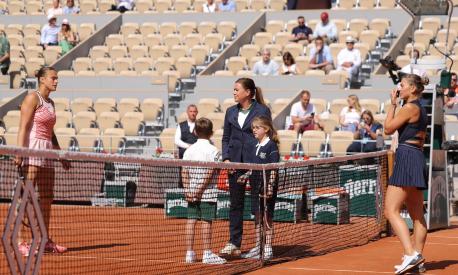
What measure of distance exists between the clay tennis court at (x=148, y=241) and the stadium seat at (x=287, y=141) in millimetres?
4452

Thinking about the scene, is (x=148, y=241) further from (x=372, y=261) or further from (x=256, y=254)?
(x=372, y=261)

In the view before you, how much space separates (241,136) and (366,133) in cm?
803

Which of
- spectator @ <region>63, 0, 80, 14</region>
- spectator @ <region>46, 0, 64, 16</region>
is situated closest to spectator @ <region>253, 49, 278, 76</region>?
spectator @ <region>46, 0, 64, 16</region>

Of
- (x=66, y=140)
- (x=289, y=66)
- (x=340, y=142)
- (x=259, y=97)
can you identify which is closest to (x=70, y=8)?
(x=289, y=66)

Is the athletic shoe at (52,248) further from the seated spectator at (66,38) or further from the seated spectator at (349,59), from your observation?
the seated spectator at (66,38)

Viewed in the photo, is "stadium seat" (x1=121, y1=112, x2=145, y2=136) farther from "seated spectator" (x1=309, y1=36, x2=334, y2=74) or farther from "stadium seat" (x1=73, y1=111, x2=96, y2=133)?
"seated spectator" (x1=309, y1=36, x2=334, y2=74)

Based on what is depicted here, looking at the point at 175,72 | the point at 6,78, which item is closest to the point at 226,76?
the point at 175,72

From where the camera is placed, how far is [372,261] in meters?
12.6

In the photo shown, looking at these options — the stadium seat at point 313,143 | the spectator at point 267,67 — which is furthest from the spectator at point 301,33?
the stadium seat at point 313,143

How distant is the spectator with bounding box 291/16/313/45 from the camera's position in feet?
86.1

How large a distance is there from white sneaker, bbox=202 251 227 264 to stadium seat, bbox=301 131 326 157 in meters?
Answer: 8.66

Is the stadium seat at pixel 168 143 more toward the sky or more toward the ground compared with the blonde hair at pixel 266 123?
more toward the ground

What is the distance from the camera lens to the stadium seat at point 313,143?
2052 centimetres

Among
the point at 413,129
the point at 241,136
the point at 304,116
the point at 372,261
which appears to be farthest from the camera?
the point at 304,116
